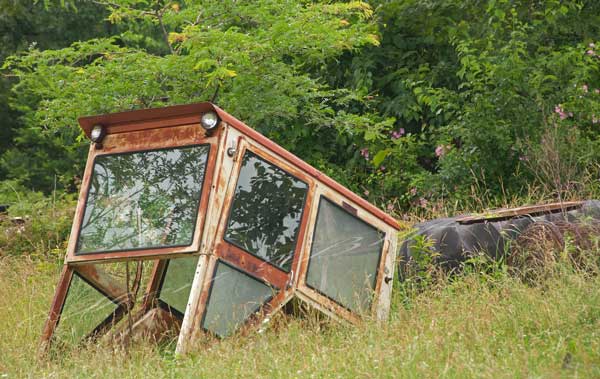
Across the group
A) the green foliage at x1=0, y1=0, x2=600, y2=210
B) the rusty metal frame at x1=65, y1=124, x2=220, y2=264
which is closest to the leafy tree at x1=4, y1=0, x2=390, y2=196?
the green foliage at x1=0, y1=0, x2=600, y2=210

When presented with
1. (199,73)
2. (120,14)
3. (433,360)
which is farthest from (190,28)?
(433,360)

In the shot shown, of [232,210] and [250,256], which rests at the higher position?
[232,210]

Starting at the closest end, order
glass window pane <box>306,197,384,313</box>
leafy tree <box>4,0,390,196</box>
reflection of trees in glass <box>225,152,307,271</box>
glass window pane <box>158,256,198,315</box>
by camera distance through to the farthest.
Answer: reflection of trees in glass <box>225,152,307,271</box> → glass window pane <box>306,197,384,313</box> → glass window pane <box>158,256,198,315</box> → leafy tree <box>4,0,390,196</box>

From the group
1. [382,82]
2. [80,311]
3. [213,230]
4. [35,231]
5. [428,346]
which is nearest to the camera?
[428,346]

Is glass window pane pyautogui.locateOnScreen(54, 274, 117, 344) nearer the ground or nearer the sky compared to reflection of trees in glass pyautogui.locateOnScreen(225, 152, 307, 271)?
nearer the ground

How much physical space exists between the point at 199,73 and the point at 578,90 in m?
4.48

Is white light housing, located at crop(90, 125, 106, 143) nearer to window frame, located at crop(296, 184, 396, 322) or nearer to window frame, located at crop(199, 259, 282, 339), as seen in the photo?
window frame, located at crop(199, 259, 282, 339)

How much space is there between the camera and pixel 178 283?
778cm

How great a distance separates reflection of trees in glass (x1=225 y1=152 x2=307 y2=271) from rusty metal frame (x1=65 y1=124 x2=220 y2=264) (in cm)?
24

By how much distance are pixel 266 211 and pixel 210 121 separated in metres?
0.74

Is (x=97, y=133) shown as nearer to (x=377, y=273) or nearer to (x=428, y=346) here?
(x=377, y=273)

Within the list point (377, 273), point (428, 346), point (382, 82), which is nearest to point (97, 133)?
point (377, 273)

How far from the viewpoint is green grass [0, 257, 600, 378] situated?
5.39 meters

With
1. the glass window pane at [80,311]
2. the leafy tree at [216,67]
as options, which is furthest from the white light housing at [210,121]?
the leafy tree at [216,67]
